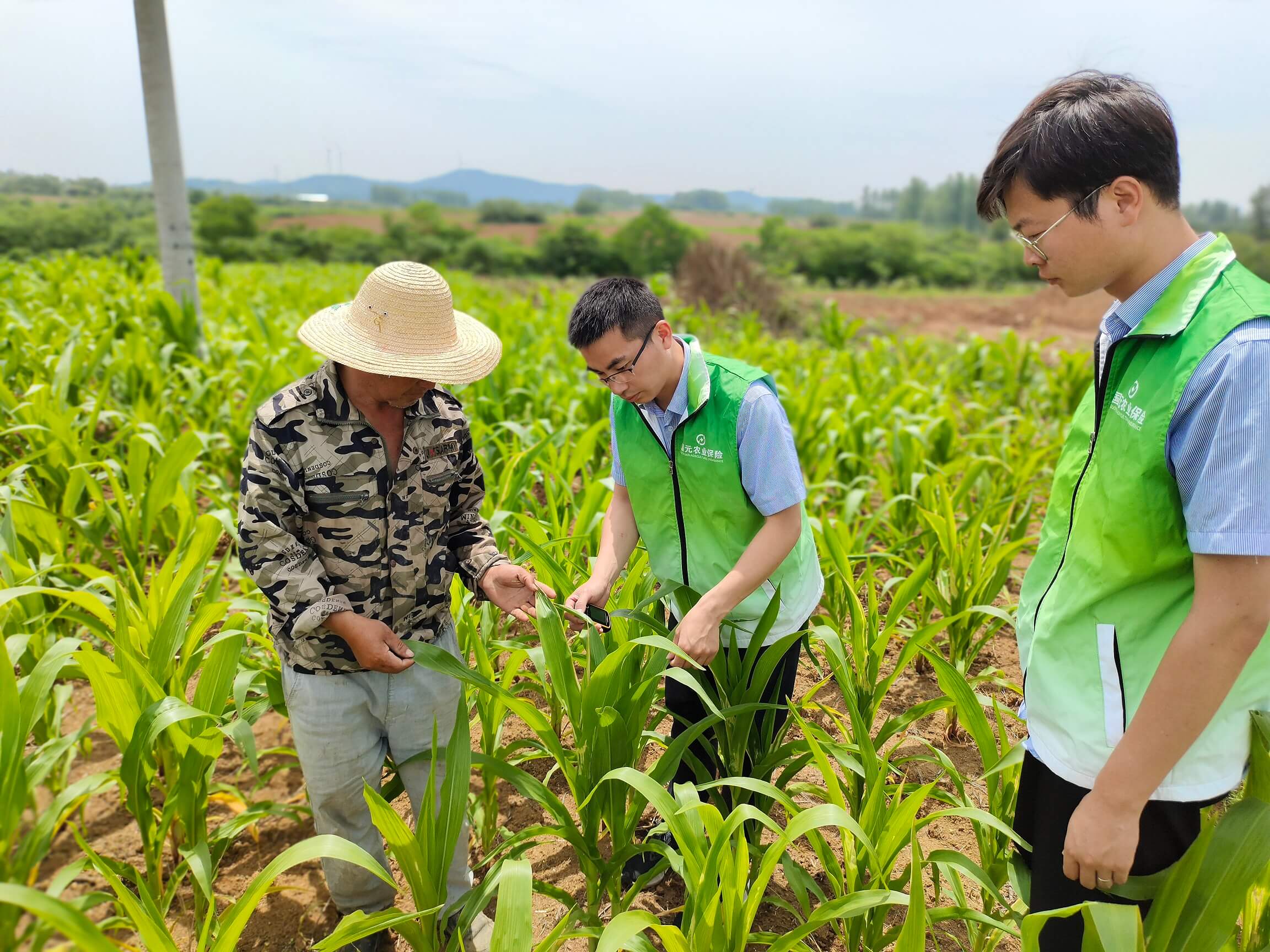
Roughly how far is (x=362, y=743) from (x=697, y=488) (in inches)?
30.0

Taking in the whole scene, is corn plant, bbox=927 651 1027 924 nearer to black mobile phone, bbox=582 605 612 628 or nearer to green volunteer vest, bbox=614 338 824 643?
green volunteer vest, bbox=614 338 824 643

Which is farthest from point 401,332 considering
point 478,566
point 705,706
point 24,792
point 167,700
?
point 705,706

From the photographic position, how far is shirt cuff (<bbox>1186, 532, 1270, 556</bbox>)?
763 mm

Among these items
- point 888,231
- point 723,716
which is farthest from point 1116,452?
point 888,231

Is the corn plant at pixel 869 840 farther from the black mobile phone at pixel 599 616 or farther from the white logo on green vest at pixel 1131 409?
the white logo on green vest at pixel 1131 409

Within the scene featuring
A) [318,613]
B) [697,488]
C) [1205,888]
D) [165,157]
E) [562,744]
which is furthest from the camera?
[165,157]

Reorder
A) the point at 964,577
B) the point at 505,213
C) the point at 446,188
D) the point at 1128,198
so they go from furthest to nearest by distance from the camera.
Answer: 1. the point at 446,188
2. the point at 505,213
3. the point at 964,577
4. the point at 1128,198

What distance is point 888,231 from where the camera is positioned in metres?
33.8

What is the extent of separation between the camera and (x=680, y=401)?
4.84 feet

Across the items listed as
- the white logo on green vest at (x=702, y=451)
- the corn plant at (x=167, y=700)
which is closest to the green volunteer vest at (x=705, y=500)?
the white logo on green vest at (x=702, y=451)

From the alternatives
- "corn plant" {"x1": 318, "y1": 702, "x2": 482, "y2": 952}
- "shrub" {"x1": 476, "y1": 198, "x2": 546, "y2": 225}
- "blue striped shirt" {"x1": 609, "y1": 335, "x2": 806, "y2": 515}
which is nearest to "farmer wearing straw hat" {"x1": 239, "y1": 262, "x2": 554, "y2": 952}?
"corn plant" {"x1": 318, "y1": 702, "x2": 482, "y2": 952}

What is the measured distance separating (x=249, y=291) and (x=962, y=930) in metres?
8.48

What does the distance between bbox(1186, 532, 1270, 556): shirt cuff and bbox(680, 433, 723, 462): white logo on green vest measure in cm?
79

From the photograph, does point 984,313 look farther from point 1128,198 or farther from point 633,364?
point 1128,198
